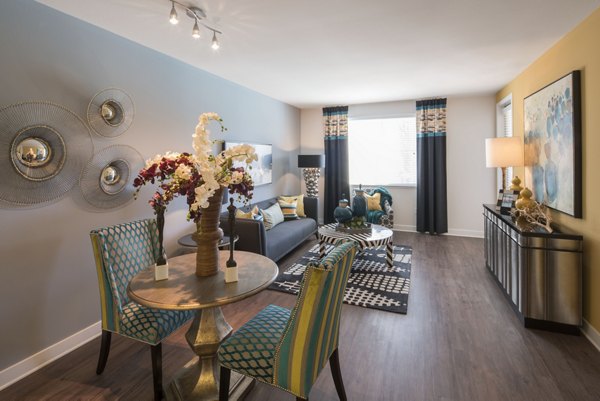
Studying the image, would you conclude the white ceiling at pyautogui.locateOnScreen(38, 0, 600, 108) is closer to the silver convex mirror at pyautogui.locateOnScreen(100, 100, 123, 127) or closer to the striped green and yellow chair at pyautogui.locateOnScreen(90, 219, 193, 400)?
the silver convex mirror at pyautogui.locateOnScreen(100, 100, 123, 127)

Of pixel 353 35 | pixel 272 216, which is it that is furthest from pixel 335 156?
pixel 353 35

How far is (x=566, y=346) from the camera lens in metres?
2.32

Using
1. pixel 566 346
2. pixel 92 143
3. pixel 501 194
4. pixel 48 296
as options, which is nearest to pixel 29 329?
pixel 48 296

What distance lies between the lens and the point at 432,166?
5609 mm

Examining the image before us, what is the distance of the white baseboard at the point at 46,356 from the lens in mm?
2023

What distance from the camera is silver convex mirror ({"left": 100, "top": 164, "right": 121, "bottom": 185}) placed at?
259 cm

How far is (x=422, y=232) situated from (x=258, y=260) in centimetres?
452

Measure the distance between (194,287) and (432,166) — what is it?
501 centimetres

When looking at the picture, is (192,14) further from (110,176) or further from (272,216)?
(272,216)

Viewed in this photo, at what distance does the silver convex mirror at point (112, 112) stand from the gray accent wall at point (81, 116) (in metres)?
0.12

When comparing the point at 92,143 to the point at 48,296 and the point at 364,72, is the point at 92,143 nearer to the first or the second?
the point at 48,296

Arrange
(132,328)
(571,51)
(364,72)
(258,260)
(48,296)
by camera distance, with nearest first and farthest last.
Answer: (132,328) < (258,260) < (48,296) < (571,51) < (364,72)

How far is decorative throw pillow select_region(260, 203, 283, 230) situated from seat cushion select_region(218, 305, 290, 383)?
105 inches

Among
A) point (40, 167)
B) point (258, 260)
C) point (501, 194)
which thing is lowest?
point (258, 260)
